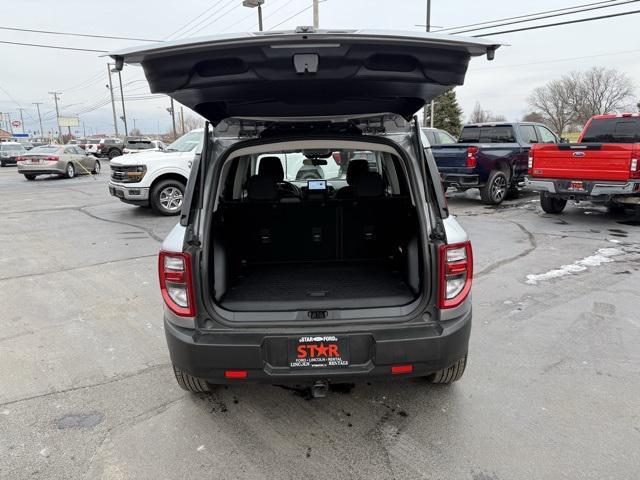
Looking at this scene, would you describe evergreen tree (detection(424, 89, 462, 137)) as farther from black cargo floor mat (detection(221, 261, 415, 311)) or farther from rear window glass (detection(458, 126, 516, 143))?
black cargo floor mat (detection(221, 261, 415, 311))

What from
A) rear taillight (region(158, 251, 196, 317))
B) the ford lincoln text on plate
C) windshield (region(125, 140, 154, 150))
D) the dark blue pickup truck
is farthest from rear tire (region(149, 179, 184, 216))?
windshield (region(125, 140, 154, 150))

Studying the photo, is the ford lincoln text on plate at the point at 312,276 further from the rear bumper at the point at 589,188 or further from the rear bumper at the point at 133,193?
the rear bumper at the point at 133,193

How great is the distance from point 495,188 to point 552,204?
5.05 feet

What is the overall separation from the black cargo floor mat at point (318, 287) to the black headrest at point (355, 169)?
85cm

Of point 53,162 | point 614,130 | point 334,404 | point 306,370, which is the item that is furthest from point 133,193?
point 53,162

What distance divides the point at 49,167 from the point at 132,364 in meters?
19.7

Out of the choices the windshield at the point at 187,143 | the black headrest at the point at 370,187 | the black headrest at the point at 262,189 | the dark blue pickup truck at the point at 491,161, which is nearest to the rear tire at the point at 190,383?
the black headrest at the point at 262,189

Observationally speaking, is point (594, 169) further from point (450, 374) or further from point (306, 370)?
point (306, 370)

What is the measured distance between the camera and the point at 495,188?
10891 millimetres

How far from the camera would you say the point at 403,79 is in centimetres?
236

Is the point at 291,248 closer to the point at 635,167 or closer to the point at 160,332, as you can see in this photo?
the point at 160,332

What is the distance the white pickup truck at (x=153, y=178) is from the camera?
30.5 ft

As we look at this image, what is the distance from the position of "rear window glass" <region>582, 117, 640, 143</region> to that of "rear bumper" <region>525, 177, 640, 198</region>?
2081 millimetres

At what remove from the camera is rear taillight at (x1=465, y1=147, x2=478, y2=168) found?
10.5 m
